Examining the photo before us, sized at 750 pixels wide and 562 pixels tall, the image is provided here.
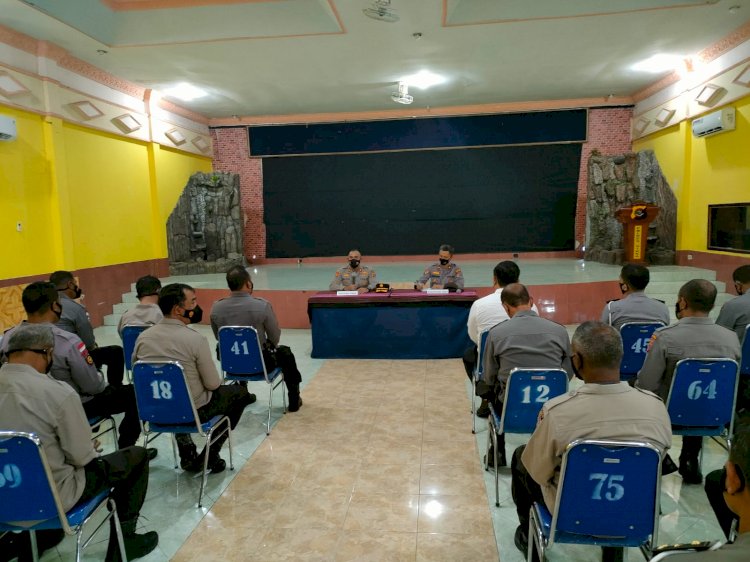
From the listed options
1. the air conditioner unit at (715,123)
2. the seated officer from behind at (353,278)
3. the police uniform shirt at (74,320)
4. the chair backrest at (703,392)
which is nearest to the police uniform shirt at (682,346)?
the chair backrest at (703,392)

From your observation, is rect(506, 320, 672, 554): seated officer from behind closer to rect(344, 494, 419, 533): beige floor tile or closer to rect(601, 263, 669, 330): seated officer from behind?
rect(344, 494, 419, 533): beige floor tile

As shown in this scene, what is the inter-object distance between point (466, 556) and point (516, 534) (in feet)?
0.86

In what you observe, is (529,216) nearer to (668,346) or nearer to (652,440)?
(668,346)

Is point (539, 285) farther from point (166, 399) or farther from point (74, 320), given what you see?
point (74, 320)

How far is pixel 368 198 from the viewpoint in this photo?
12.3 metres

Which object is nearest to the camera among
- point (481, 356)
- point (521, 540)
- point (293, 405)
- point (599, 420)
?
point (599, 420)

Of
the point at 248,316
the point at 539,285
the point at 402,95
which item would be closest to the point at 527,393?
the point at 248,316

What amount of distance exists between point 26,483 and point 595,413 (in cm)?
200

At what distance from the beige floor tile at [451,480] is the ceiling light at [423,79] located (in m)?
7.49

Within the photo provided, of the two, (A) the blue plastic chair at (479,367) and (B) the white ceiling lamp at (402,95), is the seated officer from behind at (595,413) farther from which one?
(B) the white ceiling lamp at (402,95)

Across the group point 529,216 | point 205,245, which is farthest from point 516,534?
point 529,216

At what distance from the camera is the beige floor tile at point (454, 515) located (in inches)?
95.3

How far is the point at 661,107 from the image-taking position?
9711 millimetres

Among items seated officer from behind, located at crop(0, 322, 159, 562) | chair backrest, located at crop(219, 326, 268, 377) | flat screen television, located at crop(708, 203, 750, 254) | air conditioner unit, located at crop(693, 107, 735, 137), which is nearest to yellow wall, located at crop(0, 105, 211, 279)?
chair backrest, located at crop(219, 326, 268, 377)
